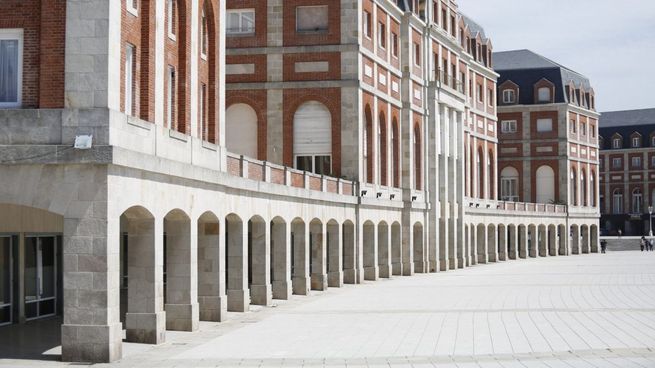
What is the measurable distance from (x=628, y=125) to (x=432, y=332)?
116 metres

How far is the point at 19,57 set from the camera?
21859mm

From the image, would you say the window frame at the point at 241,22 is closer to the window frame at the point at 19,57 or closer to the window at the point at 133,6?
the window at the point at 133,6

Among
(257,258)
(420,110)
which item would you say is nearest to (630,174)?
(420,110)

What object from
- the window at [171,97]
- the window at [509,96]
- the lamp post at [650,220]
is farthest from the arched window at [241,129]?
the lamp post at [650,220]

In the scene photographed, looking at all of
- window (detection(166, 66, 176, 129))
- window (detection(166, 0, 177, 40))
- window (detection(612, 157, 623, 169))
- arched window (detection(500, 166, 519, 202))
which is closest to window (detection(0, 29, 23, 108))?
window (detection(166, 66, 176, 129))

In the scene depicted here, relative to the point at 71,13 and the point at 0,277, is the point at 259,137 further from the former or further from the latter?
the point at 71,13

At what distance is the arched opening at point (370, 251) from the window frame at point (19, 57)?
28.9 meters

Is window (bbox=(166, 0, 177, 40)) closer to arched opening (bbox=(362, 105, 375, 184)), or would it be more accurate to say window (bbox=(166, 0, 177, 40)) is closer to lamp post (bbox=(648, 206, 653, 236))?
arched opening (bbox=(362, 105, 375, 184))

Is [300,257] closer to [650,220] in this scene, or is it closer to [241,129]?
[241,129]

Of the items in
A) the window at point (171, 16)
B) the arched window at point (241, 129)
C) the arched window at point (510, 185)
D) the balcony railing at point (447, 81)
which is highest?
the balcony railing at point (447, 81)

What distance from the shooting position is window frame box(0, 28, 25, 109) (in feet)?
71.5

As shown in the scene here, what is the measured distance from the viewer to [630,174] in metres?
132

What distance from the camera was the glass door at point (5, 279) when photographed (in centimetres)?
2767

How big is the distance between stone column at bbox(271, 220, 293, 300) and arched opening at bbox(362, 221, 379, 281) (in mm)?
12314
